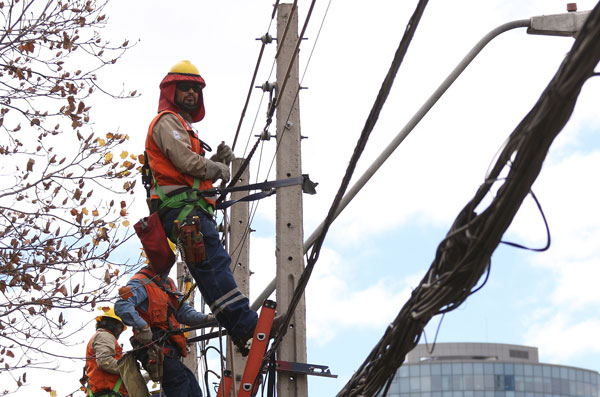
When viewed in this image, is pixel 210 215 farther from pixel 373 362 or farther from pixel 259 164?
pixel 373 362

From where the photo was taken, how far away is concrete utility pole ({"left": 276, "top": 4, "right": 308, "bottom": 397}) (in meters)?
7.74

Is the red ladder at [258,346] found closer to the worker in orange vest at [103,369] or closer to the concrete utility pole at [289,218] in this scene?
the concrete utility pole at [289,218]

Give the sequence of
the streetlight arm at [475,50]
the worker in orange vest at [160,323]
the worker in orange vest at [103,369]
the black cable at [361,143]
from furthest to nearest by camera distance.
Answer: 1. the worker in orange vest at [103,369]
2. the worker in orange vest at [160,323]
3. the streetlight arm at [475,50]
4. the black cable at [361,143]

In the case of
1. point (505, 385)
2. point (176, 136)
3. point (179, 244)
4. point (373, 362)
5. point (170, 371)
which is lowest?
point (373, 362)

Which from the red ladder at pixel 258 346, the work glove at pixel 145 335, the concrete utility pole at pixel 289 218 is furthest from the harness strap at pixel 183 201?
the work glove at pixel 145 335

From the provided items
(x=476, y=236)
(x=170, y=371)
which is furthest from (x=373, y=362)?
(x=170, y=371)

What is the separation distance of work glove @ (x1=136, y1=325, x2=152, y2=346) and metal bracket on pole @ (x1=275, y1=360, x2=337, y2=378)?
1.63 meters

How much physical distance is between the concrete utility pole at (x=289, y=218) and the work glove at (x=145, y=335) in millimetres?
1526

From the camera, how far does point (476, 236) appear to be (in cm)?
441

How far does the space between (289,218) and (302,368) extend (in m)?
1.24

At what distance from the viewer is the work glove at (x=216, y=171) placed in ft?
25.0

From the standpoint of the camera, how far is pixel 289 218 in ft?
26.6

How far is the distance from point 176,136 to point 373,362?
9.10 ft

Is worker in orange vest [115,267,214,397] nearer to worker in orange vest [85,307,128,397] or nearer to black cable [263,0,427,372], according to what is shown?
worker in orange vest [85,307,128,397]
